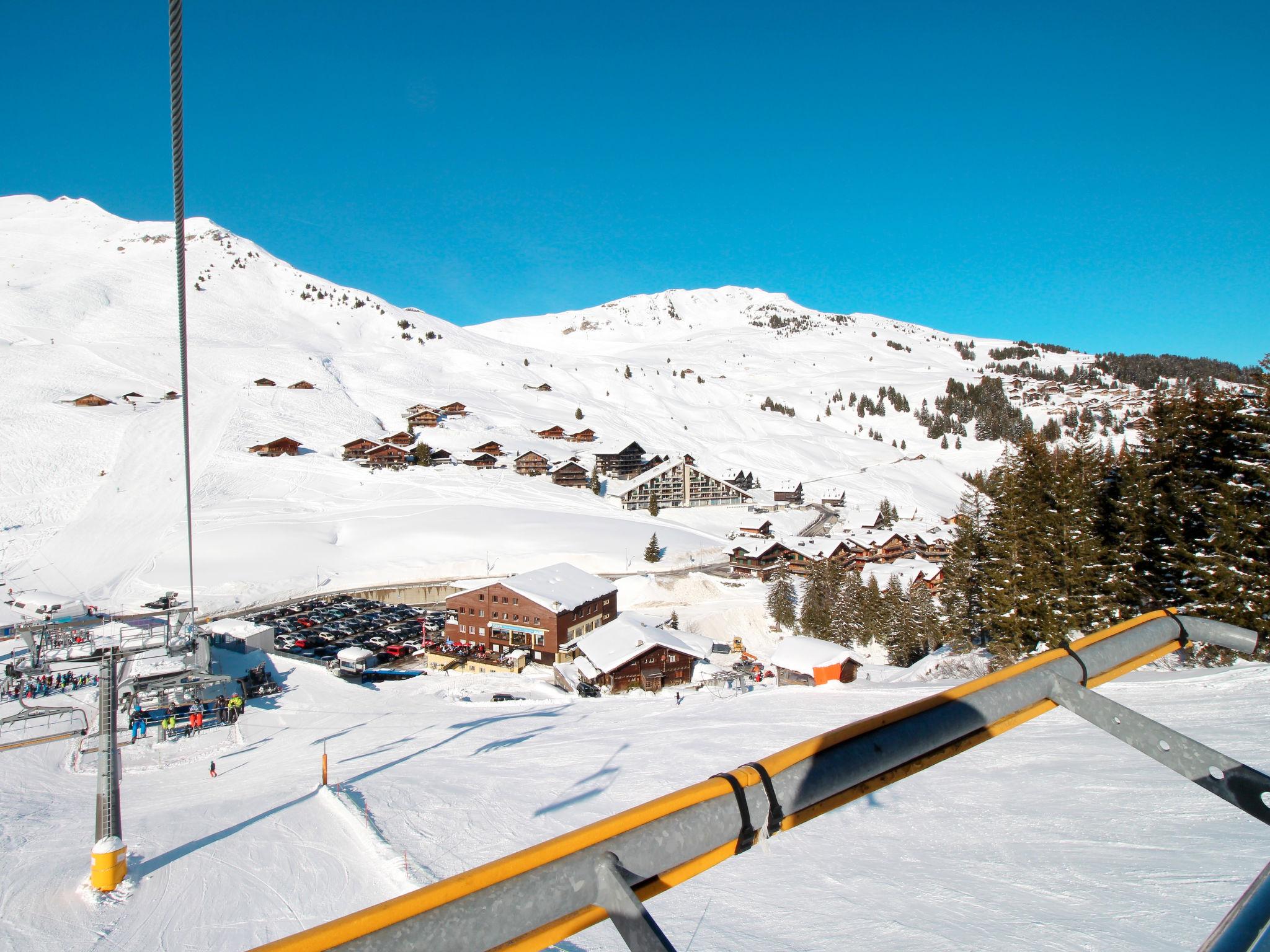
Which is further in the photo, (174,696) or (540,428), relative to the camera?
(540,428)

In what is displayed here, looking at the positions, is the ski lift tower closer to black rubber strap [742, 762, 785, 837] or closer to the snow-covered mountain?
black rubber strap [742, 762, 785, 837]

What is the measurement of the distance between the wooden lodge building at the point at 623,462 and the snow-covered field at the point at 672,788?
54.9 meters

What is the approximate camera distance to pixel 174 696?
60.5 feet

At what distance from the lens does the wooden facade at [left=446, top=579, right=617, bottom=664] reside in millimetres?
30750

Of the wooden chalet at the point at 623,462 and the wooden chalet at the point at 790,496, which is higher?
the wooden chalet at the point at 623,462

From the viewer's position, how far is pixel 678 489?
6694 cm

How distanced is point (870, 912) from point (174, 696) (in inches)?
802

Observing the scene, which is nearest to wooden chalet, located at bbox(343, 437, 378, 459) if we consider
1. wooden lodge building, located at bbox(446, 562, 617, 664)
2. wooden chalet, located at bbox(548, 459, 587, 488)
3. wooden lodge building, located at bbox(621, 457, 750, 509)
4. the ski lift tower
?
wooden chalet, located at bbox(548, 459, 587, 488)

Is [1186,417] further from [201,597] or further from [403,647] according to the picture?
[201,597]

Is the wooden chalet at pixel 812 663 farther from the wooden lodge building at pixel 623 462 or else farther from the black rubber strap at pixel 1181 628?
the wooden lodge building at pixel 623 462

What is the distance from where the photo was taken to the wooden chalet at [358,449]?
203 feet

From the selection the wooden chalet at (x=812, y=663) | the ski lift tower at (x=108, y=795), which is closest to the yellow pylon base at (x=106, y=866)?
the ski lift tower at (x=108, y=795)

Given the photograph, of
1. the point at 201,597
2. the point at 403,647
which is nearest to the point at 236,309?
the point at 201,597

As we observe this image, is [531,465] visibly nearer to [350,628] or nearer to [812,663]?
[350,628]
